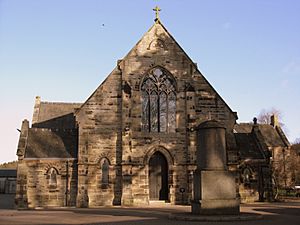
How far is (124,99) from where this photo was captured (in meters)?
26.8

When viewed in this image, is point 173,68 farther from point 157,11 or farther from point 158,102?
point 157,11

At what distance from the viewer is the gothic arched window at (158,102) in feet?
89.8

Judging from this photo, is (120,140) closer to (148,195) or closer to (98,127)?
(98,127)

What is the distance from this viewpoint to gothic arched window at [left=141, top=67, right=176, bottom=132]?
1078 inches

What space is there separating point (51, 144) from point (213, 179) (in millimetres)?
16027

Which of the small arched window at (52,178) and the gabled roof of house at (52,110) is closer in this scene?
the small arched window at (52,178)

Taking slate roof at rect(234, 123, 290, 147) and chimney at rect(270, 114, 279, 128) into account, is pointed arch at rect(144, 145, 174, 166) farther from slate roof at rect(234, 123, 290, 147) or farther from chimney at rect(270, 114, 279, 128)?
chimney at rect(270, 114, 279, 128)

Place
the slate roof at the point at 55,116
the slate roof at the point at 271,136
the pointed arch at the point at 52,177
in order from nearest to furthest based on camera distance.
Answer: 1. the pointed arch at the point at 52,177
2. the slate roof at the point at 55,116
3. the slate roof at the point at 271,136

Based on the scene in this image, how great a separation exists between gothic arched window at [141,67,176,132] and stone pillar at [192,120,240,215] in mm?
11134

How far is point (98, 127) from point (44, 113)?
47.8 ft

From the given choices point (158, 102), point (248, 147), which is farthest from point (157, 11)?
point (248, 147)

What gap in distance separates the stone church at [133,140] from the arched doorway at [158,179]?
3 centimetres

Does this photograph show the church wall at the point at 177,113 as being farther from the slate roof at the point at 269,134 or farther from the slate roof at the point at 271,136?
the slate roof at the point at 271,136

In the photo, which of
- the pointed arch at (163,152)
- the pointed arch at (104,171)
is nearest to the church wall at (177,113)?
the pointed arch at (163,152)
